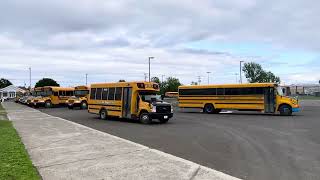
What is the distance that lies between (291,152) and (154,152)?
387 centimetres

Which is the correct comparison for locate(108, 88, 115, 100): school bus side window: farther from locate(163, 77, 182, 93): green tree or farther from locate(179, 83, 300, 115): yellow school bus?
locate(163, 77, 182, 93): green tree

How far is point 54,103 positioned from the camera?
5366 centimetres

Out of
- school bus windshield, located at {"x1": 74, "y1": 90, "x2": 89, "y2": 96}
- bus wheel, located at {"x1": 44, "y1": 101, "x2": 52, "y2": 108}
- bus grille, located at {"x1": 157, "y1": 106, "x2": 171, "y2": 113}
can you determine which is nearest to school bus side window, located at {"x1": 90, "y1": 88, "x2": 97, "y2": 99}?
bus grille, located at {"x1": 157, "y1": 106, "x2": 171, "y2": 113}

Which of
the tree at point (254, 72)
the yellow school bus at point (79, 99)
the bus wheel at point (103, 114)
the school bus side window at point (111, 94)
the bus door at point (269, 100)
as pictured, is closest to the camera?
the school bus side window at point (111, 94)

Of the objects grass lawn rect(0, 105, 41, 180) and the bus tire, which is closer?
grass lawn rect(0, 105, 41, 180)

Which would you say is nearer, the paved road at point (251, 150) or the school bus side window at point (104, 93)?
the paved road at point (251, 150)

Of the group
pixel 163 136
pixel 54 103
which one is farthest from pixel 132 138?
pixel 54 103

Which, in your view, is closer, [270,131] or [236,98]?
[270,131]

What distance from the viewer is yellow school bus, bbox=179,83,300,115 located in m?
31.6

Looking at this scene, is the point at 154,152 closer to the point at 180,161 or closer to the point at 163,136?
the point at 180,161

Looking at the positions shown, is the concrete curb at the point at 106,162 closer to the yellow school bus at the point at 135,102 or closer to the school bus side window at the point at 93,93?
the yellow school bus at the point at 135,102

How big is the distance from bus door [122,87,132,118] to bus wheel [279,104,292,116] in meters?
11.8

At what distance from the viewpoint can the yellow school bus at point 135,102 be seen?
24.7 m

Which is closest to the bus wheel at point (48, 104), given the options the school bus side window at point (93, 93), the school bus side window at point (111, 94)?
the school bus side window at point (93, 93)
